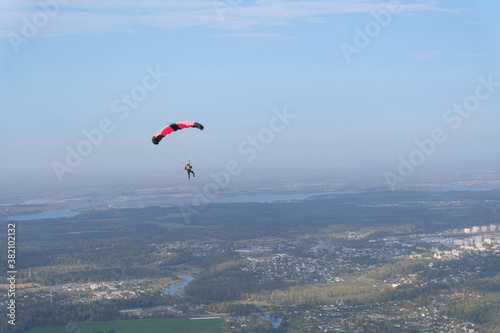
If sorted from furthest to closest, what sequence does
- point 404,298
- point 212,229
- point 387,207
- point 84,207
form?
point 84,207, point 387,207, point 212,229, point 404,298

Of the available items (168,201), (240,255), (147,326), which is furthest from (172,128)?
(168,201)

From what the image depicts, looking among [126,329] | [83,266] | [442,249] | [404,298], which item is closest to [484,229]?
[442,249]

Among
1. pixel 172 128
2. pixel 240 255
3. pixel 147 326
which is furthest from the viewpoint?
pixel 240 255

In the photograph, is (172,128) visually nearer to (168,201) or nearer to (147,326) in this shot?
(147,326)

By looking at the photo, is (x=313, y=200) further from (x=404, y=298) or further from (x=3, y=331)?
(x=3, y=331)

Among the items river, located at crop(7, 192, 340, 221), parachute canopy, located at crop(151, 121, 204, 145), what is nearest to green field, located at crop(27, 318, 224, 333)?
parachute canopy, located at crop(151, 121, 204, 145)

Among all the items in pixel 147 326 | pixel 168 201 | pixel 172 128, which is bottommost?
pixel 147 326

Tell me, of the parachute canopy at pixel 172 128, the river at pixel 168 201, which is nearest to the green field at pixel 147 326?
the parachute canopy at pixel 172 128
